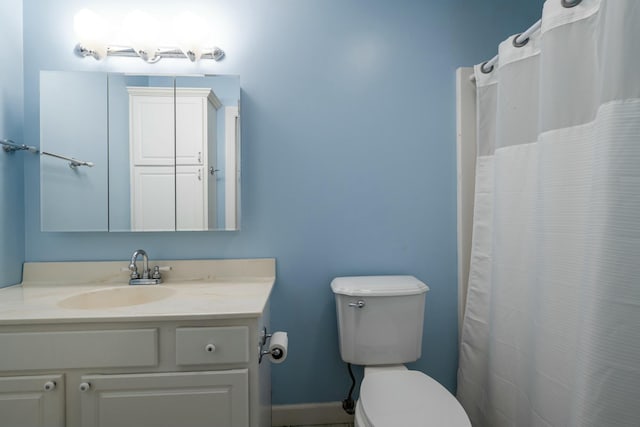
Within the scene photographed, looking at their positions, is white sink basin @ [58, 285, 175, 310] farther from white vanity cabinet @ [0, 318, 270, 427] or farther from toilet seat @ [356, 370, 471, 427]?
toilet seat @ [356, 370, 471, 427]

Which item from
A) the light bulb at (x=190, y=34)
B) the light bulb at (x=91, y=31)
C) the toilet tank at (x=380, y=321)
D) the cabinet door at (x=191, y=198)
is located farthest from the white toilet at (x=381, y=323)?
the light bulb at (x=91, y=31)

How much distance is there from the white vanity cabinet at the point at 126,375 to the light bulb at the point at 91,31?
1196 millimetres

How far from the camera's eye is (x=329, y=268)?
56.5 inches

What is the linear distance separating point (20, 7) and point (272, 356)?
1929mm

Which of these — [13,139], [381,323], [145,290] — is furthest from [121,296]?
[381,323]

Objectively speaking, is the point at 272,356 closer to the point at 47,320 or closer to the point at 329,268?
the point at 329,268

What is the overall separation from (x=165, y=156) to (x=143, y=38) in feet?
1.79

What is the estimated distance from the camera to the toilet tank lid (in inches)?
48.3

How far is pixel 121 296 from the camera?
4.13 feet

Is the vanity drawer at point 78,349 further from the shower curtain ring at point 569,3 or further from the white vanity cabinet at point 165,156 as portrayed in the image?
the shower curtain ring at point 569,3

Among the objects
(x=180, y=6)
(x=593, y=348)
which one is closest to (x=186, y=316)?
(x=593, y=348)

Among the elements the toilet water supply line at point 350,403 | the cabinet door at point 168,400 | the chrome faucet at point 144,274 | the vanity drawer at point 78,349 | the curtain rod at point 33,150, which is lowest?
the toilet water supply line at point 350,403

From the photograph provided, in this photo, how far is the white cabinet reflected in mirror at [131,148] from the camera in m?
1.31

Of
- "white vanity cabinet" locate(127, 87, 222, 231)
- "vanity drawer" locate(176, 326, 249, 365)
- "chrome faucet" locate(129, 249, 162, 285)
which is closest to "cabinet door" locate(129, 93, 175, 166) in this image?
"white vanity cabinet" locate(127, 87, 222, 231)
